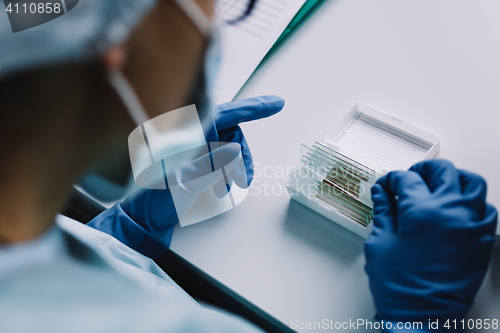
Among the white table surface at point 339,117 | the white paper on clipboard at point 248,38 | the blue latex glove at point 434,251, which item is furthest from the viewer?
the white paper on clipboard at point 248,38

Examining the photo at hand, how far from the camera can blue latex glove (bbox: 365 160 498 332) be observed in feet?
1.67

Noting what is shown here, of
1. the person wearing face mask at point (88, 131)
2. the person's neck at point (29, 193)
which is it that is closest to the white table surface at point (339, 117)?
the person wearing face mask at point (88, 131)

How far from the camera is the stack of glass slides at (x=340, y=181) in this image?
0.63m

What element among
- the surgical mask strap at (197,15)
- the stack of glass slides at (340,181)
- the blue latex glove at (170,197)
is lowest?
the blue latex glove at (170,197)

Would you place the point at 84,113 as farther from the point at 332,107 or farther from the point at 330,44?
the point at 330,44

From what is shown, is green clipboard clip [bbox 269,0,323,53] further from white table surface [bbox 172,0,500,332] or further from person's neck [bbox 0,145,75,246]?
person's neck [bbox 0,145,75,246]

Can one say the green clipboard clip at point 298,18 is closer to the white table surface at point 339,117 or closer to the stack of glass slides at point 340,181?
the white table surface at point 339,117

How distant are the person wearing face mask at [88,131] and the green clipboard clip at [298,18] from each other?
570 mm

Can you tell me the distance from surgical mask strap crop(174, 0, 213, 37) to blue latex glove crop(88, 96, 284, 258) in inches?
14.2

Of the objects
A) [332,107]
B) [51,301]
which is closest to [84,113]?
[51,301]

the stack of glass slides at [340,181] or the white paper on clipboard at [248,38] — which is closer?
the stack of glass slides at [340,181]

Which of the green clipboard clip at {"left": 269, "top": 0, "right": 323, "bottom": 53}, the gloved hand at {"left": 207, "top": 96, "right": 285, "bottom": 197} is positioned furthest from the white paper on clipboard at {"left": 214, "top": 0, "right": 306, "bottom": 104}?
the gloved hand at {"left": 207, "top": 96, "right": 285, "bottom": 197}

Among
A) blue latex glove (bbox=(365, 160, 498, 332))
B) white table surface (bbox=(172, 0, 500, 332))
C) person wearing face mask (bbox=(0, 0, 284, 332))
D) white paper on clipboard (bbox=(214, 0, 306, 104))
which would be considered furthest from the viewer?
white paper on clipboard (bbox=(214, 0, 306, 104))

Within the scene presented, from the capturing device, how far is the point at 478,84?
80cm
